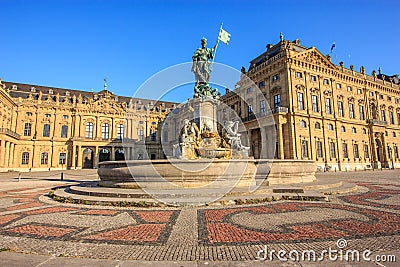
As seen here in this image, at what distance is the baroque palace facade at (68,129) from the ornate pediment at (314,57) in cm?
3824

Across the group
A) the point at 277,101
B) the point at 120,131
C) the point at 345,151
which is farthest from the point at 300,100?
the point at 120,131

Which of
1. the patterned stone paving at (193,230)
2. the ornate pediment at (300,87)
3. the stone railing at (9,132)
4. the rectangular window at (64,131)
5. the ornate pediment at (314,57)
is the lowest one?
the patterned stone paving at (193,230)

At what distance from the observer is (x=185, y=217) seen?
6.85m

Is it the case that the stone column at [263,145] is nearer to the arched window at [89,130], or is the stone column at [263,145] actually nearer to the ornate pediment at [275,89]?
the ornate pediment at [275,89]

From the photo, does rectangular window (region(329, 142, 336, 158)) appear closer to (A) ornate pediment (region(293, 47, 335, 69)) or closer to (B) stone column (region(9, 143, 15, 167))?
(A) ornate pediment (region(293, 47, 335, 69))

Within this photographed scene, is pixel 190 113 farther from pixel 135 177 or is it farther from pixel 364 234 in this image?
pixel 364 234

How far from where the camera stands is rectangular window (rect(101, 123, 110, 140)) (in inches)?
2606

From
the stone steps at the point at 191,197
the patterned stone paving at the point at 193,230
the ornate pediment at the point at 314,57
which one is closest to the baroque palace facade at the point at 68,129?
the ornate pediment at the point at 314,57

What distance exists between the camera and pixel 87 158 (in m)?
63.0

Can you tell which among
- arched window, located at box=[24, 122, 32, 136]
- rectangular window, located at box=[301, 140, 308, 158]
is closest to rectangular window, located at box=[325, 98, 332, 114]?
rectangular window, located at box=[301, 140, 308, 158]

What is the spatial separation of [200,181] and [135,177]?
10.2 feet

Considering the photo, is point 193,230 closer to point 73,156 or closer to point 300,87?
point 300,87

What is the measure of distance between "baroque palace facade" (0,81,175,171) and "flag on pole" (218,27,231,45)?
3990cm

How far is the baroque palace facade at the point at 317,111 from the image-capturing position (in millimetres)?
40438
